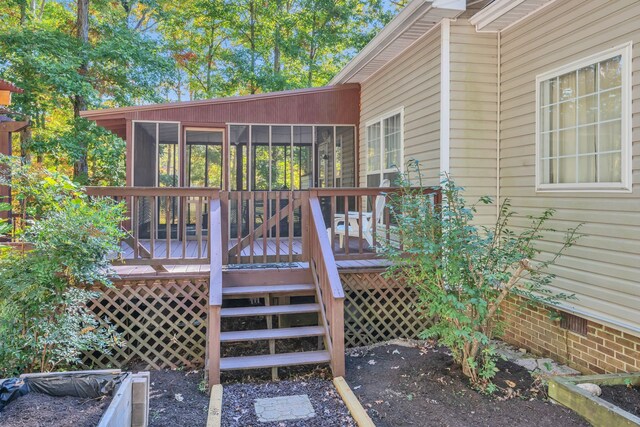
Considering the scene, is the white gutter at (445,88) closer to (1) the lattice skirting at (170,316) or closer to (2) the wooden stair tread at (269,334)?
(1) the lattice skirting at (170,316)

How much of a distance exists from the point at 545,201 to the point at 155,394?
4.07m

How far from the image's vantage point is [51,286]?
346 centimetres

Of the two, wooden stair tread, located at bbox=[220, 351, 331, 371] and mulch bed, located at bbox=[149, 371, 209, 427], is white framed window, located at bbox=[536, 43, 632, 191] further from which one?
mulch bed, located at bbox=[149, 371, 209, 427]

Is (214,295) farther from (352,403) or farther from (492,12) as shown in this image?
(492,12)

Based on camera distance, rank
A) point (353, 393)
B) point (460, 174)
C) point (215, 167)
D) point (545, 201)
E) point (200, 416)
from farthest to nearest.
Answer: point (215, 167)
point (460, 174)
point (545, 201)
point (353, 393)
point (200, 416)

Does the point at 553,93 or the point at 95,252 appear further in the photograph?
the point at 553,93

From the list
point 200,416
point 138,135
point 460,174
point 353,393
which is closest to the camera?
point 200,416

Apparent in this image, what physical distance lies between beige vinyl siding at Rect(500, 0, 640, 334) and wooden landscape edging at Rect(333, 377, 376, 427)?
2.22 metres

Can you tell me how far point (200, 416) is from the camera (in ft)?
10.3

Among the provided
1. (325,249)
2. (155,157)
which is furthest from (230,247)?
(155,157)

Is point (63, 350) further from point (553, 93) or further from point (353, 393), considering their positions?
point (553, 93)

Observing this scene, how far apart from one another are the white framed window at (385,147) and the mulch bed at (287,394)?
3.24 metres

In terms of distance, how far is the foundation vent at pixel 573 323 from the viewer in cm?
391

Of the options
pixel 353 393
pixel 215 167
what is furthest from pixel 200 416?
pixel 215 167
